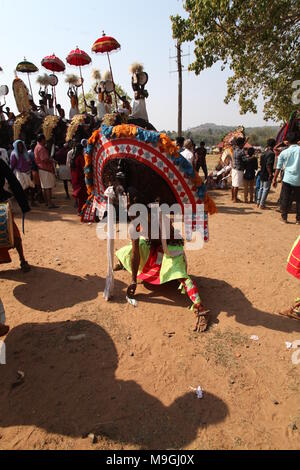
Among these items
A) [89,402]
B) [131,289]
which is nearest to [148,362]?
[89,402]

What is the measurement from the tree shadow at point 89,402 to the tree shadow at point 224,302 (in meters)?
1.17

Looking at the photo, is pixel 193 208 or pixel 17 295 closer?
pixel 193 208

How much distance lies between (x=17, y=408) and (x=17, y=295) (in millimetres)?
2018

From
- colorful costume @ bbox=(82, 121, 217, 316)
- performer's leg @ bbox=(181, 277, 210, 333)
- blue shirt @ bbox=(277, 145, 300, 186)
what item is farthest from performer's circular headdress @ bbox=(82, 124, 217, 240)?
blue shirt @ bbox=(277, 145, 300, 186)

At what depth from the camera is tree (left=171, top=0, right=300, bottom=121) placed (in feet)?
28.5

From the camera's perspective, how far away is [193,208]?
3312 millimetres

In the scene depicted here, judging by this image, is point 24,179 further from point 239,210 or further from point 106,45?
point 239,210

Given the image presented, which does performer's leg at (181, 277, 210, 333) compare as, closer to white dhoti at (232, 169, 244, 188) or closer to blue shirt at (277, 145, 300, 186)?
blue shirt at (277, 145, 300, 186)

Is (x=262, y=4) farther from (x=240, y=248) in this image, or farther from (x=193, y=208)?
(x=193, y=208)

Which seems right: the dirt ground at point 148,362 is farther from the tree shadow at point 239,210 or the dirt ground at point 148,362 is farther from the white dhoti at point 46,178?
the white dhoti at point 46,178

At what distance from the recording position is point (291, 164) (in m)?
7.24

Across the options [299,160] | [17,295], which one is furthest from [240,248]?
[17,295]

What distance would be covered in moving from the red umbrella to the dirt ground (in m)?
10.5

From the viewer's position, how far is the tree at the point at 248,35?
28.5 feet
